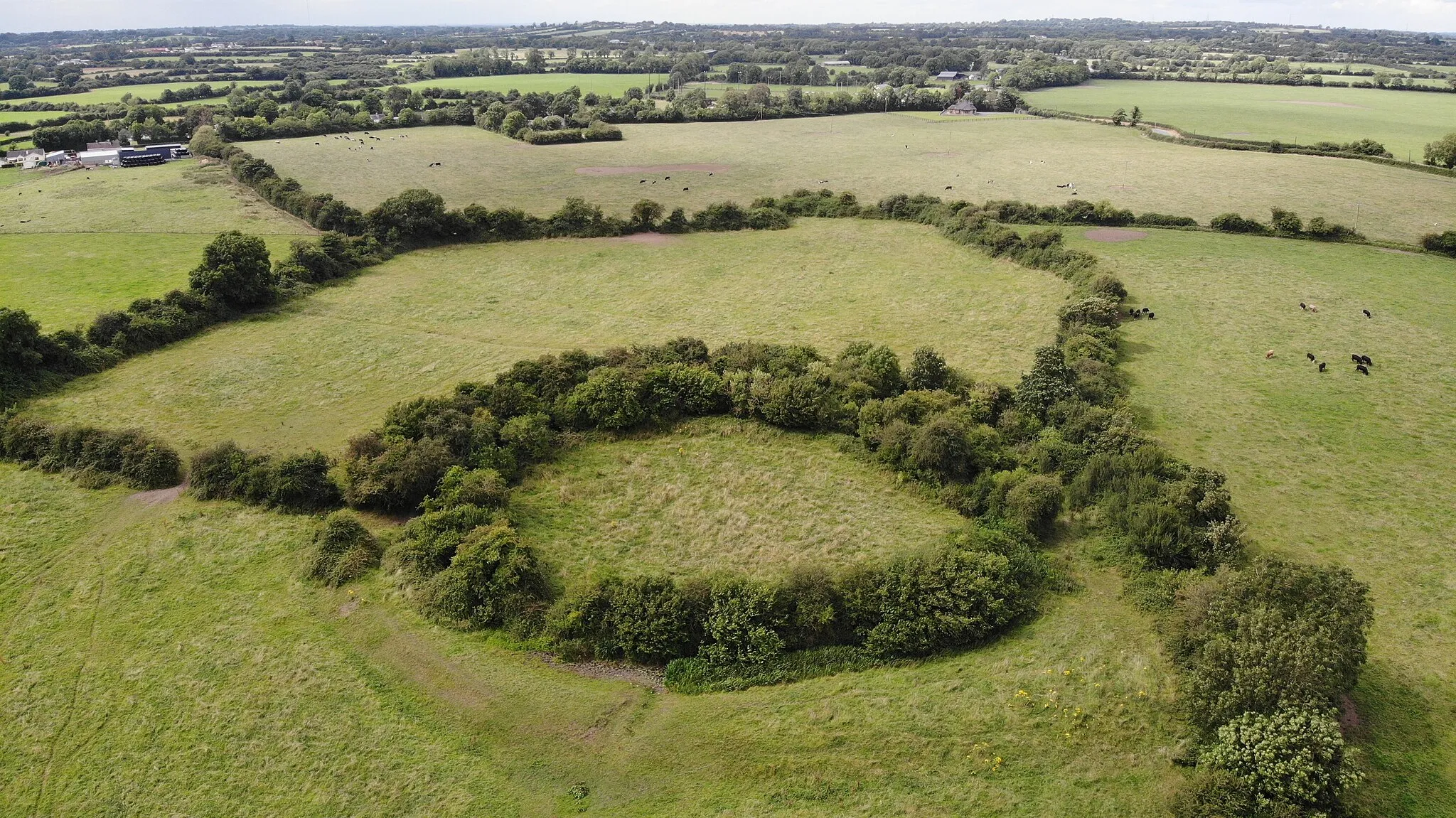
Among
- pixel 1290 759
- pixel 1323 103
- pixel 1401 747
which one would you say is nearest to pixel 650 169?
pixel 1401 747

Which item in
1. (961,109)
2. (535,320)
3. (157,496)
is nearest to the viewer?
(157,496)

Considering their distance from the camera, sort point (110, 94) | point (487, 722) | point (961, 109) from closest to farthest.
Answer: point (487, 722), point (961, 109), point (110, 94)

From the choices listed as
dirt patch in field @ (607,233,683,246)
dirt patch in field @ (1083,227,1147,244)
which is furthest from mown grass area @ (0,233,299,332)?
dirt patch in field @ (1083,227,1147,244)

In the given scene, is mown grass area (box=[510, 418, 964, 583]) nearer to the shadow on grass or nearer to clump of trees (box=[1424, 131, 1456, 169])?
the shadow on grass

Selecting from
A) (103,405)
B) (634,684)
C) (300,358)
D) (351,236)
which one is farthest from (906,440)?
(351,236)

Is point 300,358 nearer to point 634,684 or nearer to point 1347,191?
point 634,684

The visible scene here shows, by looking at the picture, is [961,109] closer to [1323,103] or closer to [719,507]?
[1323,103]
